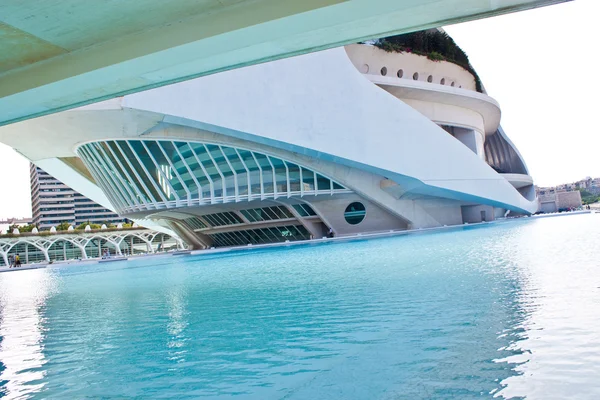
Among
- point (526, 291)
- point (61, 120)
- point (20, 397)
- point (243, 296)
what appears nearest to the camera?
point (20, 397)

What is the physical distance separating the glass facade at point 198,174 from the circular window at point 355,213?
1.50m

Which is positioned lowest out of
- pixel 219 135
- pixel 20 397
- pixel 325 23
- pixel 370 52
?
pixel 20 397

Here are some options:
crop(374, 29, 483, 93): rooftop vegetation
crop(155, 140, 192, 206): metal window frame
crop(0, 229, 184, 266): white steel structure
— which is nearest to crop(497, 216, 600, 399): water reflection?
crop(155, 140, 192, 206): metal window frame

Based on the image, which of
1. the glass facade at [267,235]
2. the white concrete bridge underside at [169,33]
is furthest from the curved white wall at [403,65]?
the white concrete bridge underside at [169,33]

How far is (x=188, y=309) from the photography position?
22.8ft

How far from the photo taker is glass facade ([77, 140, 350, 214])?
23641mm

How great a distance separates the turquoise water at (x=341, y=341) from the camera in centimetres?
326

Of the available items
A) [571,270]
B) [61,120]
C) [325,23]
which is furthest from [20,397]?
[61,120]

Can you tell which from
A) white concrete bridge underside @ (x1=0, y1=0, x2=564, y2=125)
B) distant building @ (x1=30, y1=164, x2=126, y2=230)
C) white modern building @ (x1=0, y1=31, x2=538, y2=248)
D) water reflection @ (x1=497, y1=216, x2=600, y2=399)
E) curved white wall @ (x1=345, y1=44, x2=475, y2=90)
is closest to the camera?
water reflection @ (x1=497, y1=216, x2=600, y2=399)

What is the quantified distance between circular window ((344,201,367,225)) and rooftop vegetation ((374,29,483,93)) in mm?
9100

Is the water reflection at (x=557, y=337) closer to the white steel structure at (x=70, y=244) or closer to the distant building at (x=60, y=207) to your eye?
the white steel structure at (x=70, y=244)

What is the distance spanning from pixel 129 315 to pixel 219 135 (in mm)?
16706

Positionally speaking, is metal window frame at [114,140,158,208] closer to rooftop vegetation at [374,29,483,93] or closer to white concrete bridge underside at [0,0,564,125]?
rooftop vegetation at [374,29,483,93]

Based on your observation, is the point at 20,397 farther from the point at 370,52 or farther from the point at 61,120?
the point at 370,52
